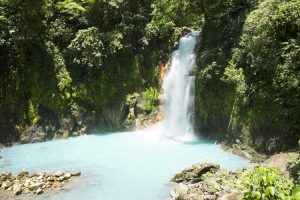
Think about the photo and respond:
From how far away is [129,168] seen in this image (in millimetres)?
15867

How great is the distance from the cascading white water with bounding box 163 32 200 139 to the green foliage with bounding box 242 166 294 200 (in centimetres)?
1598

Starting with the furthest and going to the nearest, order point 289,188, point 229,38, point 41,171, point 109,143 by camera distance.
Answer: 1. point 109,143
2. point 229,38
3. point 41,171
4. point 289,188

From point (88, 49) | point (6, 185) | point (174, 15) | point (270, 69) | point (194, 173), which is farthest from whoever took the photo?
point (88, 49)

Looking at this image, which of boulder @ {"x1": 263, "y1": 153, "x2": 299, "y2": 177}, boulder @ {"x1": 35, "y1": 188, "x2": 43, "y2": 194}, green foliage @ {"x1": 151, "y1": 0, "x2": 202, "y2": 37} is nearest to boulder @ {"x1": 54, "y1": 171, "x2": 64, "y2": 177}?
boulder @ {"x1": 35, "y1": 188, "x2": 43, "y2": 194}

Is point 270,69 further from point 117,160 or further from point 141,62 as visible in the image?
point 141,62

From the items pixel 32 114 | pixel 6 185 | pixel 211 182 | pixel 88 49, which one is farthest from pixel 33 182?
pixel 88 49

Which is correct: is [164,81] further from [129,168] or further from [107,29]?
[129,168]

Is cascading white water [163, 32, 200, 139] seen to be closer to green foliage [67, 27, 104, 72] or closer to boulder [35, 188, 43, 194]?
green foliage [67, 27, 104, 72]

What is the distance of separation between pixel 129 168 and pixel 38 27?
11296 millimetres

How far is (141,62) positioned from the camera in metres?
24.5

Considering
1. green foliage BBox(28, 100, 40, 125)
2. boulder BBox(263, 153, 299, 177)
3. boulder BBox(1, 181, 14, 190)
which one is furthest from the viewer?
green foliage BBox(28, 100, 40, 125)

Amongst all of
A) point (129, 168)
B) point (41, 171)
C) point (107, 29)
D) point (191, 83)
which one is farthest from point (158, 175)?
point (107, 29)

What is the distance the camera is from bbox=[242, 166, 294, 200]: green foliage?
15.8 feet

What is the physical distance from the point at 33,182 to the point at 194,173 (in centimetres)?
606
